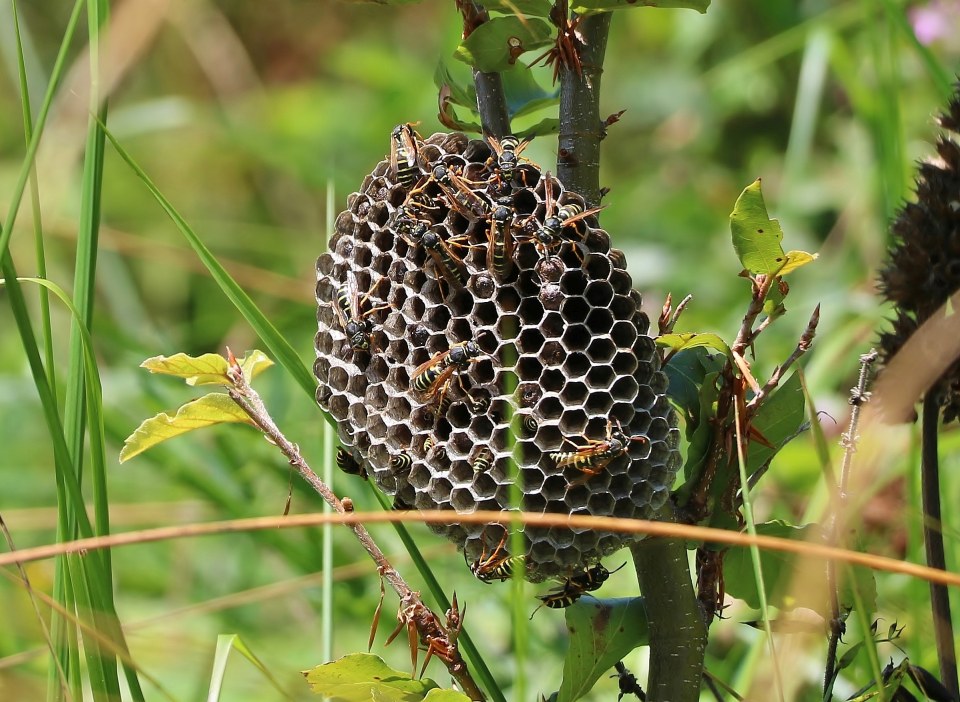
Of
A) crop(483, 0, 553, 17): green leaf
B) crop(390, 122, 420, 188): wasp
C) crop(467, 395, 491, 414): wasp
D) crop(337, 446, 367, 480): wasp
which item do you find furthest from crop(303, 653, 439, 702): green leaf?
crop(483, 0, 553, 17): green leaf

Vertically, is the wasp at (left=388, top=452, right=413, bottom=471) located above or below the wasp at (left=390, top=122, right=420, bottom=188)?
below

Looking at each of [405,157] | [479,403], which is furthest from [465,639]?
[405,157]

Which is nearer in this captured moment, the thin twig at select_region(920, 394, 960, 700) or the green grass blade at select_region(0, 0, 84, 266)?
the green grass blade at select_region(0, 0, 84, 266)

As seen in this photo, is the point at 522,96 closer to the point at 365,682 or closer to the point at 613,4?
the point at 613,4

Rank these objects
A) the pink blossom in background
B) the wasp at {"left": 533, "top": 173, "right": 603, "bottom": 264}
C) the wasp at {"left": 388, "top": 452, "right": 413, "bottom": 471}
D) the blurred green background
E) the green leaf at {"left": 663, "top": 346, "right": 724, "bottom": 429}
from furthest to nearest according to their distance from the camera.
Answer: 1. the pink blossom in background
2. the blurred green background
3. the green leaf at {"left": 663, "top": 346, "right": 724, "bottom": 429}
4. the wasp at {"left": 388, "top": 452, "right": 413, "bottom": 471}
5. the wasp at {"left": 533, "top": 173, "right": 603, "bottom": 264}

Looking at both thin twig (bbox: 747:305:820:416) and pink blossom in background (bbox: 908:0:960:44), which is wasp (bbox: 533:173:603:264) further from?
pink blossom in background (bbox: 908:0:960:44)
